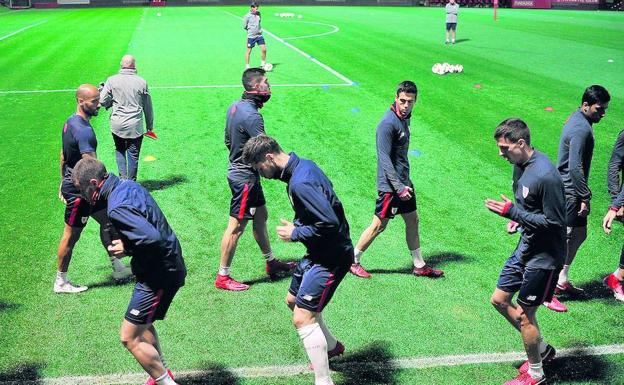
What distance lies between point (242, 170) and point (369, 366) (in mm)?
2938

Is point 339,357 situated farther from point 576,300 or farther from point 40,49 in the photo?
point 40,49

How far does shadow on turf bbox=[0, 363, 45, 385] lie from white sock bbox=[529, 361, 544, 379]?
4660 millimetres

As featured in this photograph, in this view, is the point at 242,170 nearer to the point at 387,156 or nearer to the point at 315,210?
the point at 387,156

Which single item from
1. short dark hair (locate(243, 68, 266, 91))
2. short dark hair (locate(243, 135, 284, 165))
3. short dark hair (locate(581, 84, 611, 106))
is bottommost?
short dark hair (locate(243, 135, 284, 165))

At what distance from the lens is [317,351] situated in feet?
19.2

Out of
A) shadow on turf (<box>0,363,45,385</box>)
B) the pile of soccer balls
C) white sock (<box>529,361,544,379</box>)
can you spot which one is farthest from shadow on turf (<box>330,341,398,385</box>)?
the pile of soccer balls

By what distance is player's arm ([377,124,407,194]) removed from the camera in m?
8.03

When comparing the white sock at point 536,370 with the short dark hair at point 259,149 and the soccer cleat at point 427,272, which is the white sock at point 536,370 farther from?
the short dark hair at point 259,149

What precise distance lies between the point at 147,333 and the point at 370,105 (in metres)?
12.2

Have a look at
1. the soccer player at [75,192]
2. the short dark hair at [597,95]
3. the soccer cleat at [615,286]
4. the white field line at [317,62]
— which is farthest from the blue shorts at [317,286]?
the white field line at [317,62]

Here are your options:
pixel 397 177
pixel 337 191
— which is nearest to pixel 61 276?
pixel 397 177

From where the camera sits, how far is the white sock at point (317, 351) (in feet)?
19.2

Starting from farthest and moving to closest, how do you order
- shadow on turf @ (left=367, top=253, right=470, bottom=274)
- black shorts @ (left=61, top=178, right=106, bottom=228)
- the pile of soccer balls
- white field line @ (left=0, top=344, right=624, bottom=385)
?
the pile of soccer balls < shadow on turf @ (left=367, top=253, right=470, bottom=274) < black shorts @ (left=61, top=178, right=106, bottom=228) < white field line @ (left=0, top=344, right=624, bottom=385)

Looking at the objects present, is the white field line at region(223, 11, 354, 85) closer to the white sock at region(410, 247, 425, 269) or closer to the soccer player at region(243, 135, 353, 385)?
the white sock at region(410, 247, 425, 269)
